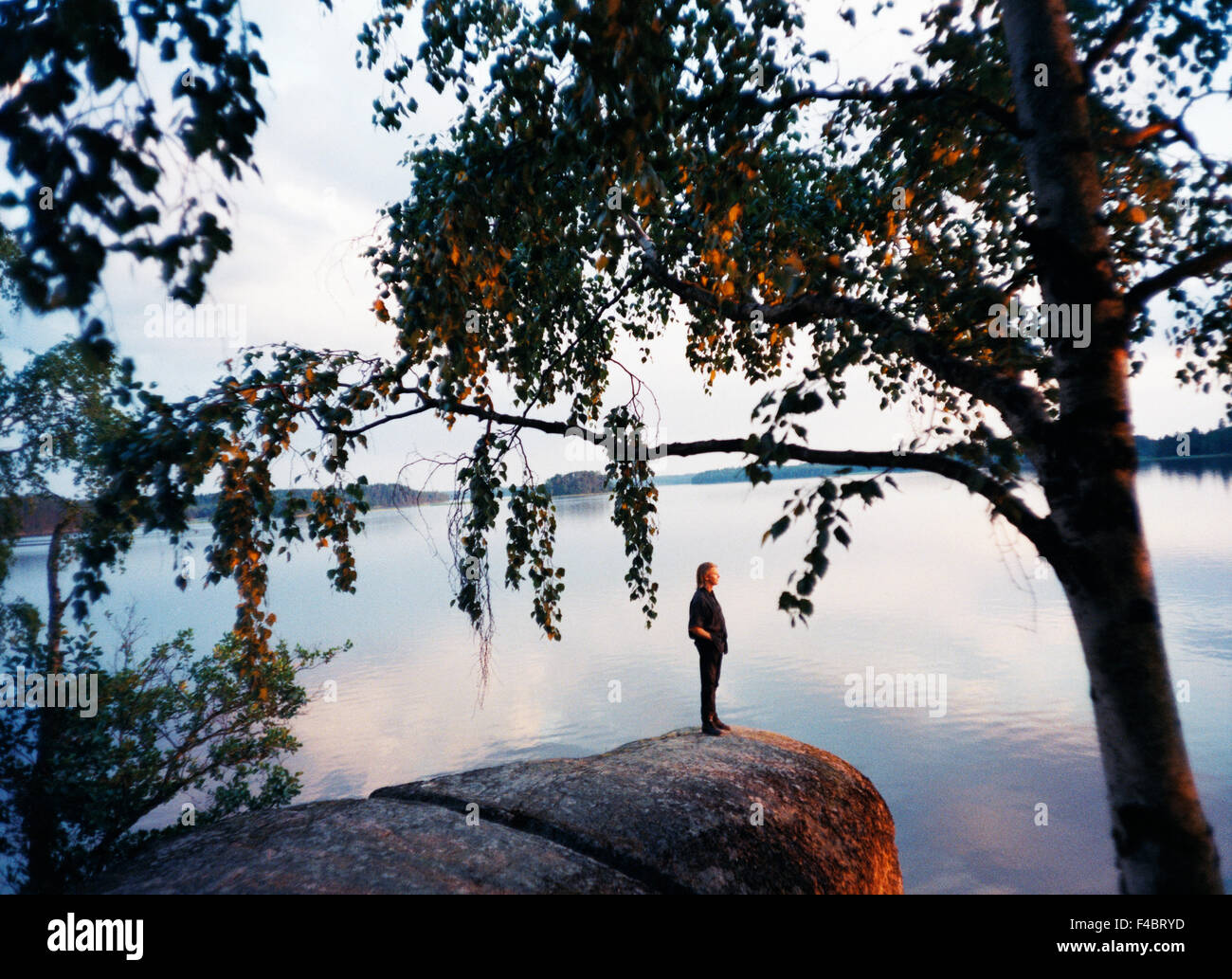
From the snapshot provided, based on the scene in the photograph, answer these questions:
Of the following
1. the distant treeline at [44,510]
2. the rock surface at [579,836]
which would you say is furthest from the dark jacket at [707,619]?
the distant treeline at [44,510]

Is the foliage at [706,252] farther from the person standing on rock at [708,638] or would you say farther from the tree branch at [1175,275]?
the person standing on rock at [708,638]

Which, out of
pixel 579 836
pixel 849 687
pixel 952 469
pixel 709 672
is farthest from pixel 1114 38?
pixel 849 687

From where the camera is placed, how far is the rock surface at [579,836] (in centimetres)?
448

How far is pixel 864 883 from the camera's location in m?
6.38

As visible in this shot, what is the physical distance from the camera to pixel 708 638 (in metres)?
8.54

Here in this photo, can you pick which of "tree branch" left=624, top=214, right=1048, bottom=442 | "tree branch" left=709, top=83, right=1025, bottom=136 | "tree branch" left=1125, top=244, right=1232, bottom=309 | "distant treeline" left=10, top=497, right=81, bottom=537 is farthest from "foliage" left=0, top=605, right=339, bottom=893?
"tree branch" left=1125, top=244, right=1232, bottom=309

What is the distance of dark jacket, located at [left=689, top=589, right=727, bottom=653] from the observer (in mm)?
8570

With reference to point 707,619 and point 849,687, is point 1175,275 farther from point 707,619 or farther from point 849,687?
point 849,687

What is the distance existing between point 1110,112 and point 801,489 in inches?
161

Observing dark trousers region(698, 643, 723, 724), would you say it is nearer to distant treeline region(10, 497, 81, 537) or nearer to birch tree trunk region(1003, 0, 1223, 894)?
birch tree trunk region(1003, 0, 1223, 894)

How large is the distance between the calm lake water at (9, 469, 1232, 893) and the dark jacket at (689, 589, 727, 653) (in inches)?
35.8
